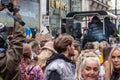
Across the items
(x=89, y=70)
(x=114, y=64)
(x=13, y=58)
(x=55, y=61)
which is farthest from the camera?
(x=55, y=61)

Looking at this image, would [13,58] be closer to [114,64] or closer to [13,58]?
[13,58]

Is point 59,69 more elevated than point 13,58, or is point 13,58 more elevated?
point 13,58

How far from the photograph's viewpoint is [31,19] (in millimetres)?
31516

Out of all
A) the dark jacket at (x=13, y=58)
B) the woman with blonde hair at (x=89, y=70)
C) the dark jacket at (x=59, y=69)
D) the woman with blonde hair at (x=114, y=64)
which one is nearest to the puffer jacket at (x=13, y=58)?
the dark jacket at (x=13, y=58)

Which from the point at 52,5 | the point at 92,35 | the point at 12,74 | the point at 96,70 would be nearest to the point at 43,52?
the point at 96,70

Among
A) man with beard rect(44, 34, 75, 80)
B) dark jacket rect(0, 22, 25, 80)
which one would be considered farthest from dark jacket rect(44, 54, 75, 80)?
dark jacket rect(0, 22, 25, 80)

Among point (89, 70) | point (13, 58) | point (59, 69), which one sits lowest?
point (59, 69)

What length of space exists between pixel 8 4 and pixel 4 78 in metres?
0.73

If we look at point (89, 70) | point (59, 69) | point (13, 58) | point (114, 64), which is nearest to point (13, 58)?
point (13, 58)

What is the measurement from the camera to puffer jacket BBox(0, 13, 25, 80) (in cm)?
424

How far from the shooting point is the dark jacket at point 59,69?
5629mm

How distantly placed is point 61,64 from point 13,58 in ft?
4.97

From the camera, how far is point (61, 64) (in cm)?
568

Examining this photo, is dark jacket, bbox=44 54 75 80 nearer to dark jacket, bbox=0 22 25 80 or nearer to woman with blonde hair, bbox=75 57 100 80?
woman with blonde hair, bbox=75 57 100 80
